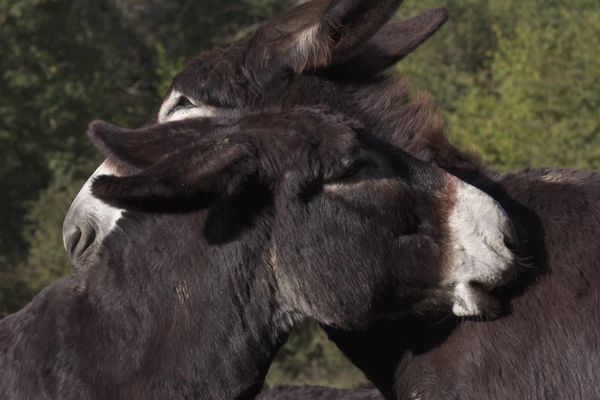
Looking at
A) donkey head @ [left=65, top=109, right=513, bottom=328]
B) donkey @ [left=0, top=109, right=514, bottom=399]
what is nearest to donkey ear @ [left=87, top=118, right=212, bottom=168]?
donkey @ [left=0, top=109, right=514, bottom=399]

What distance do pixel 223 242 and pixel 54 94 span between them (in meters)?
19.9

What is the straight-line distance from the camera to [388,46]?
18.4ft

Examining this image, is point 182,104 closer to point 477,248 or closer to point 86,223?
point 86,223

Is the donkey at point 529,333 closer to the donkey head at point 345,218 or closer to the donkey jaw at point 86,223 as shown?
the donkey head at point 345,218

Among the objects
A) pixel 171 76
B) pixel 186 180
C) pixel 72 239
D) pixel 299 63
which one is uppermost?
pixel 186 180

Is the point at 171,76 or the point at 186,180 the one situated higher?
the point at 186,180

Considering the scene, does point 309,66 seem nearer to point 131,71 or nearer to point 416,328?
point 416,328

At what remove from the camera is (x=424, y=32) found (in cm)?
571

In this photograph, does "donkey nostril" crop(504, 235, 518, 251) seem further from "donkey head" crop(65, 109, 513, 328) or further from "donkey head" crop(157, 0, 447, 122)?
"donkey head" crop(157, 0, 447, 122)

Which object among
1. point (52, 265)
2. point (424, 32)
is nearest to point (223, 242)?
point (424, 32)

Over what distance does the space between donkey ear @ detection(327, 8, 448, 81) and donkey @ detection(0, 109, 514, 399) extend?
0.87m

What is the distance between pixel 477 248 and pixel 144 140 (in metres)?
1.31

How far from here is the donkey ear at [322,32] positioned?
5.15 metres

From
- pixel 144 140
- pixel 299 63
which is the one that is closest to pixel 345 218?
pixel 144 140
